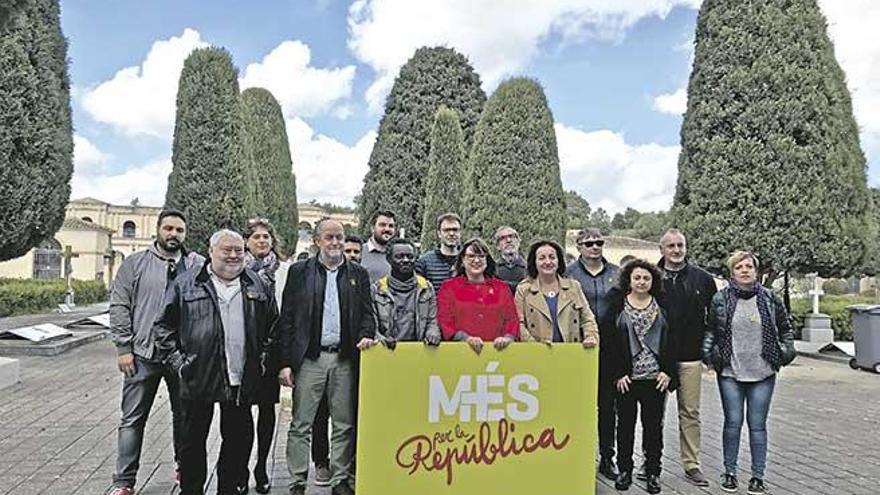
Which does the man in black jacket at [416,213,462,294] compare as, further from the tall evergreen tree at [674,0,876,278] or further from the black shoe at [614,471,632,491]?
the tall evergreen tree at [674,0,876,278]

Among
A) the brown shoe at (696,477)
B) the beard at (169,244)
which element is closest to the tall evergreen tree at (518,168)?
the brown shoe at (696,477)

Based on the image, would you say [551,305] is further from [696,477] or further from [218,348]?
[218,348]

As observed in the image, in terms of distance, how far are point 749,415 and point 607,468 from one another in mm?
1053

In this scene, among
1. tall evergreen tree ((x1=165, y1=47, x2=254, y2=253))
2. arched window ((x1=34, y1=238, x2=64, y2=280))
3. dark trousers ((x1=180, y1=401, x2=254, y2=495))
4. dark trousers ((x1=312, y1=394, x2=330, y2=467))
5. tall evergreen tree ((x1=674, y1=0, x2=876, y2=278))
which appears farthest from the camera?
arched window ((x1=34, y1=238, x2=64, y2=280))

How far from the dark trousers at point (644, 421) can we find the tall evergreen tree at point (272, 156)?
2523 cm

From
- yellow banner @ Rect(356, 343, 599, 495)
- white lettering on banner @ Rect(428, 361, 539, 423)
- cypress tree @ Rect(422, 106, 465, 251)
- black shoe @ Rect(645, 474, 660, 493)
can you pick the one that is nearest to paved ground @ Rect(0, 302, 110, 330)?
cypress tree @ Rect(422, 106, 465, 251)

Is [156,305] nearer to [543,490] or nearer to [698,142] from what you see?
[543,490]

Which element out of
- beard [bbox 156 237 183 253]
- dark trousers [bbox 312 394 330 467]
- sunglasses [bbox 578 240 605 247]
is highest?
sunglasses [bbox 578 240 605 247]

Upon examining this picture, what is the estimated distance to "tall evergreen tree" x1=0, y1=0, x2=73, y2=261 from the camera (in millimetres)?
11477

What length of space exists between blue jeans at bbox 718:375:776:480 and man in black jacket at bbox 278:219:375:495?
2.54 meters

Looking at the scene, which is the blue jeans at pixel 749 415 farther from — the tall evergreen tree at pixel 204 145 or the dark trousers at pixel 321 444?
the tall evergreen tree at pixel 204 145

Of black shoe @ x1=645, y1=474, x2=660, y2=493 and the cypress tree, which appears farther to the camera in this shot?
the cypress tree

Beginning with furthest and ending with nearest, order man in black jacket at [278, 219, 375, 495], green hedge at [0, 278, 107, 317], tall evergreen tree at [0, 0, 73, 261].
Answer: green hedge at [0, 278, 107, 317], tall evergreen tree at [0, 0, 73, 261], man in black jacket at [278, 219, 375, 495]

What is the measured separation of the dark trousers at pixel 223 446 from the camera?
14.0 ft
